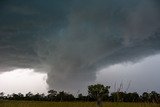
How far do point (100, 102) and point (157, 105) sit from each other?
831cm

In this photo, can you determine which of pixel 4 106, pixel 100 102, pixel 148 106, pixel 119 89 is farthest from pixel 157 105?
pixel 4 106

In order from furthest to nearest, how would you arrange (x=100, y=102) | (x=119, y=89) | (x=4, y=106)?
(x=4, y=106) < (x=119, y=89) < (x=100, y=102)

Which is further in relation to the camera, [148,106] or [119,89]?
[148,106]

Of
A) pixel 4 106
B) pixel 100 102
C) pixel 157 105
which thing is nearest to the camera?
pixel 100 102

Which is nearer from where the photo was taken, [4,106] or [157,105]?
[157,105]

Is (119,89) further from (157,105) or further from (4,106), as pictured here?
(4,106)

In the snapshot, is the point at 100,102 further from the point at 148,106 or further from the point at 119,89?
the point at 148,106

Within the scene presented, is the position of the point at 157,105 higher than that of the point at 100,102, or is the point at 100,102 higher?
the point at 157,105

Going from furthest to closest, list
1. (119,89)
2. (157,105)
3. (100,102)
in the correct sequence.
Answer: (157,105) < (119,89) < (100,102)

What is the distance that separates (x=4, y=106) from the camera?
22047mm

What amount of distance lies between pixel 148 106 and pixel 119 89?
6.72 metres

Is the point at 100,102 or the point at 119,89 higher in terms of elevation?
the point at 119,89

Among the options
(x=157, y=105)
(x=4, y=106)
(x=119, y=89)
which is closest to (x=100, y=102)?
(x=119, y=89)

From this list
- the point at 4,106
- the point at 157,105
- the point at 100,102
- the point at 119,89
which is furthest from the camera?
the point at 4,106
